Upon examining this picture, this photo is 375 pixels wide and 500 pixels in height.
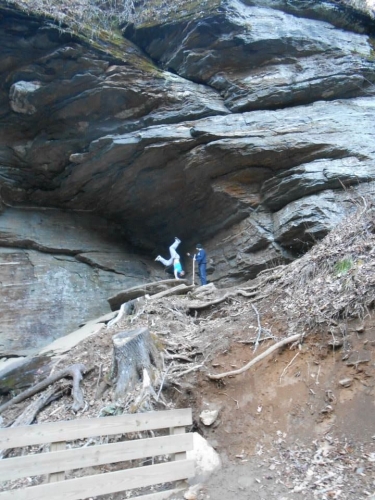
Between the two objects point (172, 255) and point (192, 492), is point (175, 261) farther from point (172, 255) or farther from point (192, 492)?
point (192, 492)

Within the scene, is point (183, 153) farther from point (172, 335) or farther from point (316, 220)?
point (172, 335)

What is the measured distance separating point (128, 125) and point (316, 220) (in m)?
6.21

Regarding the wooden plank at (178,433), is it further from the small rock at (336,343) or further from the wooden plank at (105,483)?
the small rock at (336,343)

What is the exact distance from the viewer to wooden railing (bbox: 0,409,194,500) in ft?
10.6

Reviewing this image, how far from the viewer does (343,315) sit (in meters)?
5.20

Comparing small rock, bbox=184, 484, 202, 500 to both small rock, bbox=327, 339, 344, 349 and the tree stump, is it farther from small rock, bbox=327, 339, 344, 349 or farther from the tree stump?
small rock, bbox=327, 339, 344, 349

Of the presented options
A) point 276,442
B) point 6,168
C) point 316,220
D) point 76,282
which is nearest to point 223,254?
point 316,220

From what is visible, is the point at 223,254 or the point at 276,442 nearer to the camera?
the point at 276,442

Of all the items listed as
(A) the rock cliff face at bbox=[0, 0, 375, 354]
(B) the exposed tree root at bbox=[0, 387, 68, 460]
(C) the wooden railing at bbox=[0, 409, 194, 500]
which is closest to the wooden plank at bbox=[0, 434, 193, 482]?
(C) the wooden railing at bbox=[0, 409, 194, 500]

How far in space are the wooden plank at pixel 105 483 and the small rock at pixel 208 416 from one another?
95cm

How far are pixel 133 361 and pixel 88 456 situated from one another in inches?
84.8


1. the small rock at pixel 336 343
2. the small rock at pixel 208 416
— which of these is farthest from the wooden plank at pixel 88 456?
the small rock at pixel 336 343

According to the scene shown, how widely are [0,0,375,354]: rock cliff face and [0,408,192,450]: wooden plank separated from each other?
771cm

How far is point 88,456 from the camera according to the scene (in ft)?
11.5
